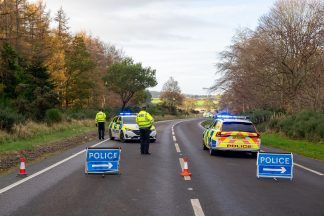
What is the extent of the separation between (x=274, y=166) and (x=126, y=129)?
13.6 metres

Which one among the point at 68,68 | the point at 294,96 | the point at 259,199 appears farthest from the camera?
the point at 68,68

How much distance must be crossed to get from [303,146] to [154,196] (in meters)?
15.7

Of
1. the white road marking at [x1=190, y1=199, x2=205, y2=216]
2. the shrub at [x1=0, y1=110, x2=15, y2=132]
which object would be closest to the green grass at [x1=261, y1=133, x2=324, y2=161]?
the white road marking at [x1=190, y1=199, x2=205, y2=216]

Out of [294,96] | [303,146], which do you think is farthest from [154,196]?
[294,96]

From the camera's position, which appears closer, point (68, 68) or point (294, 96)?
point (294, 96)

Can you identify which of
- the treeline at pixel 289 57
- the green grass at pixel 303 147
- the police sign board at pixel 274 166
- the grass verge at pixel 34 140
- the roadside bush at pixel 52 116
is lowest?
the green grass at pixel 303 147

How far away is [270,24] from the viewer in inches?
1523

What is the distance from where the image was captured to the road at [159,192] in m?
7.76

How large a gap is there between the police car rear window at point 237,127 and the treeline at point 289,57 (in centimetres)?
1545

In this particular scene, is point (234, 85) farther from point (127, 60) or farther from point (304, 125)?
point (127, 60)

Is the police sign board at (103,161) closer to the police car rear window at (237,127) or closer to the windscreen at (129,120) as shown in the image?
the police car rear window at (237,127)

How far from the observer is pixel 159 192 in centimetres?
942

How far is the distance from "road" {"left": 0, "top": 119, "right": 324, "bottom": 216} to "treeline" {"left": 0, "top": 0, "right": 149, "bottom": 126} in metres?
13.9

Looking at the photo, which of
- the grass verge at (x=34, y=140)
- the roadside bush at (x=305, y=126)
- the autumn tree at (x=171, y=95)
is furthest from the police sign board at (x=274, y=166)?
the autumn tree at (x=171, y=95)
